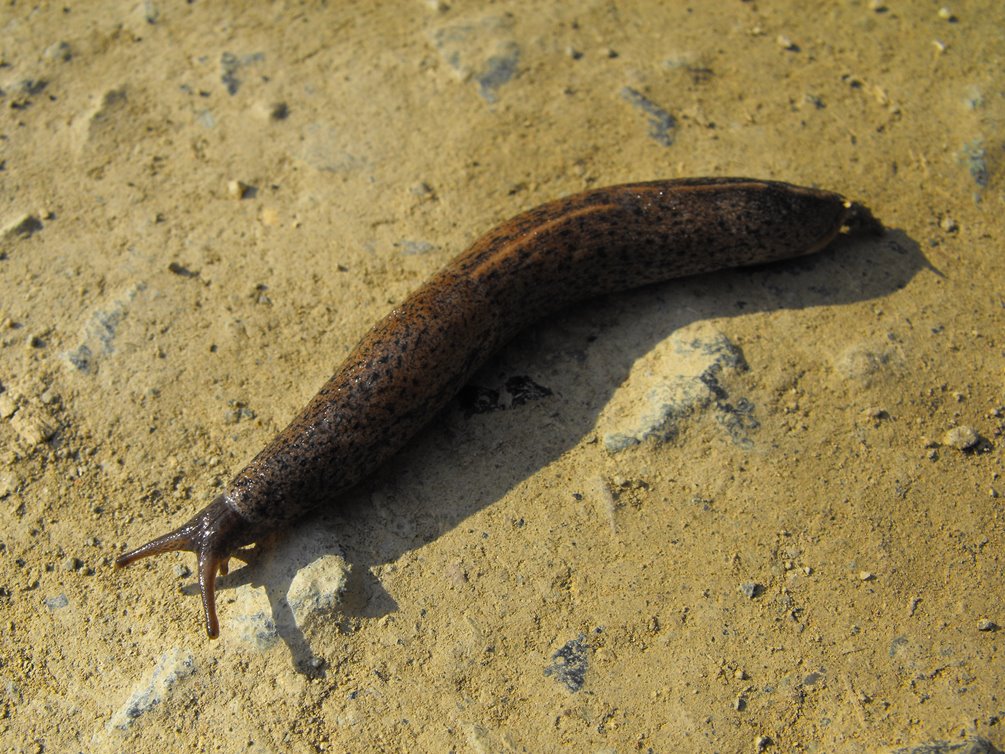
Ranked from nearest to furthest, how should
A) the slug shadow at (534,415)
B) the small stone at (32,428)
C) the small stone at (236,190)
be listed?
the slug shadow at (534,415)
the small stone at (32,428)
the small stone at (236,190)

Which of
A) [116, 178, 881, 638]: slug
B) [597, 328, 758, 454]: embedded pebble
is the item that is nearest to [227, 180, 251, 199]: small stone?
[116, 178, 881, 638]: slug

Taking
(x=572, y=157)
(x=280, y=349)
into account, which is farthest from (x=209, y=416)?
(x=572, y=157)

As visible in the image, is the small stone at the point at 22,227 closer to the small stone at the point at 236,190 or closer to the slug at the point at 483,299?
the small stone at the point at 236,190

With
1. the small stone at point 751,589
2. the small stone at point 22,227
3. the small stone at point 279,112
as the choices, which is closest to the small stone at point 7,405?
the small stone at point 22,227

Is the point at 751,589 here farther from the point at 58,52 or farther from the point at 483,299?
the point at 58,52

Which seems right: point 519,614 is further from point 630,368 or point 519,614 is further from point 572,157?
point 572,157

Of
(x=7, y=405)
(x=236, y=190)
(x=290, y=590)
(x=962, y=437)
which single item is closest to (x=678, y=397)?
(x=962, y=437)

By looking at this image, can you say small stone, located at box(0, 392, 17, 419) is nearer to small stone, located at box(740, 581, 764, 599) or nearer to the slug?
the slug
